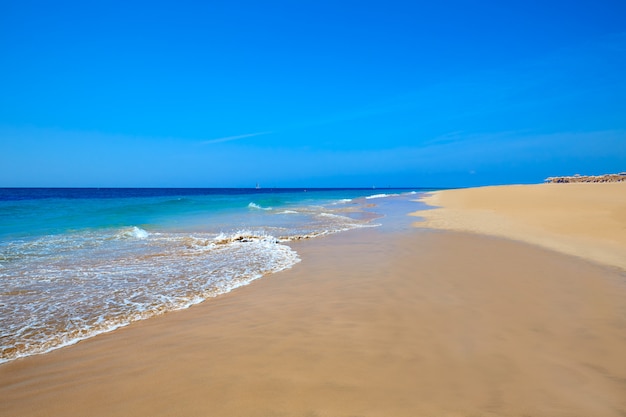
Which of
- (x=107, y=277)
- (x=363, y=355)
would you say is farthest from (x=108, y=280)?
(x=363, y=355)

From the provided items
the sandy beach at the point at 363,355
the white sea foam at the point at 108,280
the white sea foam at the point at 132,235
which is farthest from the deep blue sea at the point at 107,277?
the sandy beach at the point at 363,355

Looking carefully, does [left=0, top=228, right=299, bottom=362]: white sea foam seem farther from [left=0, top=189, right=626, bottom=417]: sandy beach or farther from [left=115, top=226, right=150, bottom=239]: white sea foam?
[left=115, top=226, right=150, bottom=239]: white sea foam

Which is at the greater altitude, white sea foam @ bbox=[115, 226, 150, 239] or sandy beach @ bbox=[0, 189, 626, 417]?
sandy beach @ bbox=[0, 189, 626, 417]

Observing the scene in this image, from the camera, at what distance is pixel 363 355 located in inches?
134

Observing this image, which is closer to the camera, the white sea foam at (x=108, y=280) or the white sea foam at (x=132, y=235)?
the white sea foam at (x=108, y=280)

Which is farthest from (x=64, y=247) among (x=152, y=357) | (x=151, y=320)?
(x=152, y=357)

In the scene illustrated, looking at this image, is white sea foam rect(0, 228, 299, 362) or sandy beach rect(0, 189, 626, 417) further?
white sea foam rect(0, 228, 299, 362)

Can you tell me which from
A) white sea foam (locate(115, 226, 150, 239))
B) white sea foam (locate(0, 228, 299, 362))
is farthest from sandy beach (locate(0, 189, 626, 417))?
white sea foam (locate(115, 226, 150, 239))

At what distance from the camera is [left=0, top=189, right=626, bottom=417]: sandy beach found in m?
2.66

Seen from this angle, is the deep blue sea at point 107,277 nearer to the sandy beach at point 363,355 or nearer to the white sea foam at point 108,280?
the white sea foam at point 108,280

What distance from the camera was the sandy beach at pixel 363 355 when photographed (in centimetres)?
266

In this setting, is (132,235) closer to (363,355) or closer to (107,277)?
(107,277)

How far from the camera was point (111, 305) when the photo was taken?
17.8ft

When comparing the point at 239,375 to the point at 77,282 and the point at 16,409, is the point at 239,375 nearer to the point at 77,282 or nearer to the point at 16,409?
the point at 16,409
